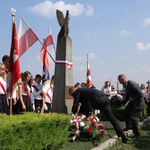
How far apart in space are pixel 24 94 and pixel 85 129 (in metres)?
2.29

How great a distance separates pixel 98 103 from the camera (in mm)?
7785

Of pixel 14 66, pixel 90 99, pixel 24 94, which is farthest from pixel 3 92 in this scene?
pixel 90 99

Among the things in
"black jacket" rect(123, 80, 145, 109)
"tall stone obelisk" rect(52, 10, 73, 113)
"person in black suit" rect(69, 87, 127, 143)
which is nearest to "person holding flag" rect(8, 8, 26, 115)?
Answer: "person in black suit" rect(69, 87, 127, 143)

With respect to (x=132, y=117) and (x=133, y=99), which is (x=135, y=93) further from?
(x=132, y=117)

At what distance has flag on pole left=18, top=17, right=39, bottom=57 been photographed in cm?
907

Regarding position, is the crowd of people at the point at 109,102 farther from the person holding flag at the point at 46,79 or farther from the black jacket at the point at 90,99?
the person holding flag at the point at 46,79

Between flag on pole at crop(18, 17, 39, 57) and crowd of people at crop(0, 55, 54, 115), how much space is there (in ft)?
2.59

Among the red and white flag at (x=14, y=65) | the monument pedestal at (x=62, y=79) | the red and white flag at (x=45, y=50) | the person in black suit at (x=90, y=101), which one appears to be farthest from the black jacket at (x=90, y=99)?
the red and white flag at (x=45, y=50)

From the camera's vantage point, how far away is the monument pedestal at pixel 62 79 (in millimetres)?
10664

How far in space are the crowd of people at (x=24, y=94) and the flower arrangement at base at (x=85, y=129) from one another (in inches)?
58.2

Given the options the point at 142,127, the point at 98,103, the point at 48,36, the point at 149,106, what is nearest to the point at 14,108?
the point at 98,103

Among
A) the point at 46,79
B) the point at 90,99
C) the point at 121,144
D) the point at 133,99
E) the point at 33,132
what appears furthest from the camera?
the point at 46,79

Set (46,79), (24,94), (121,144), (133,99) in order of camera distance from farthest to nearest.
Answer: (46,79)
(133,99)
(24,94)
(121,144)

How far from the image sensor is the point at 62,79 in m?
10.7
